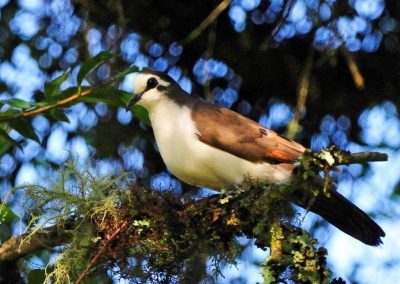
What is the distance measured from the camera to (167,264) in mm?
2869

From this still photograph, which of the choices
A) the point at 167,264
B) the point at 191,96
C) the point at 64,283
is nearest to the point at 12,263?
the point at 64,283

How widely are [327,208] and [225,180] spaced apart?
39 centimetres

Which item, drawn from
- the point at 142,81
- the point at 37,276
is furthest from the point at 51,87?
the point at 142,81

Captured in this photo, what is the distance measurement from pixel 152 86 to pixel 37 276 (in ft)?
3.57

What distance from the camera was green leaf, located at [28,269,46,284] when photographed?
2.98m

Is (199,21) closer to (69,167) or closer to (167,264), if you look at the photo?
(69,167)

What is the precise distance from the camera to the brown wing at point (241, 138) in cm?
327

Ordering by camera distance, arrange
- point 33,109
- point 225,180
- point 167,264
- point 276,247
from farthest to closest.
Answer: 1. point 225,180
2. point 167,264
3. point 276,247
4. point 33,109

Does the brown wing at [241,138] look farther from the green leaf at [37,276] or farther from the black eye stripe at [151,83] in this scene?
the green leaf at [37,276]

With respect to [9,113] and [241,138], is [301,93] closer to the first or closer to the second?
[241,138]

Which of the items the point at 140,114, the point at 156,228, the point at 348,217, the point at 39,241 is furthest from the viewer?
the point at 348,217

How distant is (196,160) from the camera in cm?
340

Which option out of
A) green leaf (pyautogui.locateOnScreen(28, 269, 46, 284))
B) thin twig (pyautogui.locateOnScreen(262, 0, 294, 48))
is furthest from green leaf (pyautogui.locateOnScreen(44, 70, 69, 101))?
thin twig (pyautogui.locateOnScreen(262, 0, 294, 48))

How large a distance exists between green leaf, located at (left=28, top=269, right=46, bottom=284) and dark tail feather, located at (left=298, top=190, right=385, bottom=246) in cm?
92
